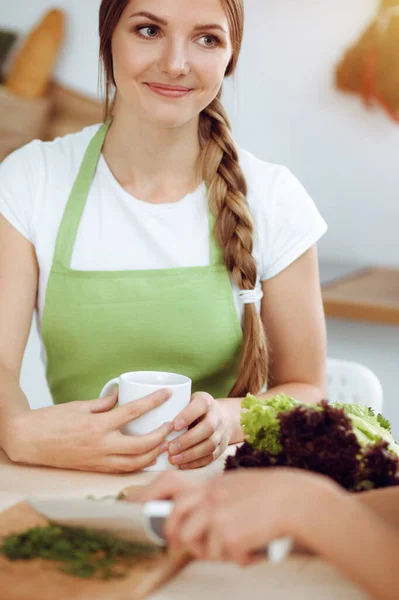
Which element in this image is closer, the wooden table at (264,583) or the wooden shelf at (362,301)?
the wooden table at (264,583)

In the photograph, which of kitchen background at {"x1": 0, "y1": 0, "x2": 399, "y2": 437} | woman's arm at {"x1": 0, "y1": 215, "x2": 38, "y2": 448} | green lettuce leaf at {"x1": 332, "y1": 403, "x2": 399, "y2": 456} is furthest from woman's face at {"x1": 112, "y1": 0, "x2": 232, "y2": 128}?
kitchen background at {"x1": 0, "y1": 0, "x2": 399, "y2": 437}

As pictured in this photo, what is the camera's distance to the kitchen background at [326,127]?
2678 millimetres

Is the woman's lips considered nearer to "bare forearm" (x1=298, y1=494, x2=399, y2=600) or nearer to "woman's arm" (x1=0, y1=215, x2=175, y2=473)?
"woman's arm" (x1=0, y1=215, x2=175, y2=473)

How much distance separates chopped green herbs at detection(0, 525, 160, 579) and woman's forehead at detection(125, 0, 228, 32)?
0.84 m

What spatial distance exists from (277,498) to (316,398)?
29.5 inches

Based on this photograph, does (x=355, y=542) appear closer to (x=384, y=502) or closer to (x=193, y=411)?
(x=384, y=502)

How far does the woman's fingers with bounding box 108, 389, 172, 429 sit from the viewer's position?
3.45 ft

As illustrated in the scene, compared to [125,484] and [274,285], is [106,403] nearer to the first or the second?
[125,484]

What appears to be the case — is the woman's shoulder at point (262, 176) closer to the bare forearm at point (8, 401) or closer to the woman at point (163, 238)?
the woman at point (163, 238)

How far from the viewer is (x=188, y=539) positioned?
70 centimetres

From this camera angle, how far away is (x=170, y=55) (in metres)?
1.33

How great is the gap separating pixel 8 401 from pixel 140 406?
30 centimetres

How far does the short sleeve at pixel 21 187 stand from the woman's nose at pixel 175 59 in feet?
1.09

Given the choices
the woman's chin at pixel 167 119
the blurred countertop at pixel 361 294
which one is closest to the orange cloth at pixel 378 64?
the blurred countertop at pixel 361 294
